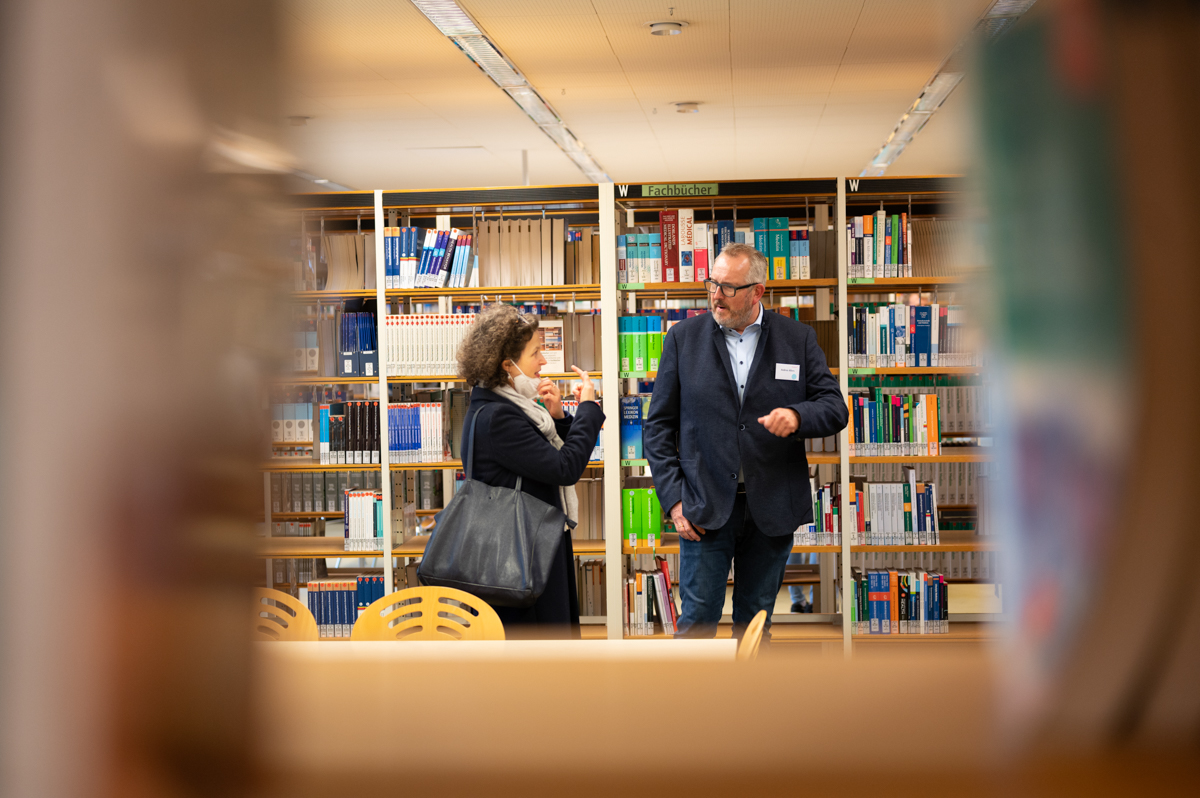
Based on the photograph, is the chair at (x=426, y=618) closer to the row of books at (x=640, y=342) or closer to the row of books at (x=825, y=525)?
Result: the row of books at (x=640, y=342)

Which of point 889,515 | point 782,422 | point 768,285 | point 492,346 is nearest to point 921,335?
point 768,285

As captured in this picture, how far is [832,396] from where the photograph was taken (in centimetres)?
345

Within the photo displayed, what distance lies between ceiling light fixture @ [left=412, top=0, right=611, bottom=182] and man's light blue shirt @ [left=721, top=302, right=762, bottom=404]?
9.56ft

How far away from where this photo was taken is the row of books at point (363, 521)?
4852mm

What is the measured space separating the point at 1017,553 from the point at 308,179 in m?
0.15

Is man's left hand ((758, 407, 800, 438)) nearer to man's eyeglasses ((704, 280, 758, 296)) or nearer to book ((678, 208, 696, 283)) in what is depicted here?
man's eyeglasses ((704, 280, 758, 296))

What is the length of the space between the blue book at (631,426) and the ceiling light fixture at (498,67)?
2594 millimetres

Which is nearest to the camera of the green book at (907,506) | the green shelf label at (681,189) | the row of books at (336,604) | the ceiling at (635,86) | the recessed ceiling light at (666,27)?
the green shelf label at (681,189)

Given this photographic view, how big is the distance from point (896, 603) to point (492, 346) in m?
2.93

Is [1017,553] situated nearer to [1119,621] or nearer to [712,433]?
[1119,621]

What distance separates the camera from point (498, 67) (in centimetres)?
623

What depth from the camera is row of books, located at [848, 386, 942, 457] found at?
4.60 meters

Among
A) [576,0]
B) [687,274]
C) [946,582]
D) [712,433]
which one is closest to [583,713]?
[712,433]

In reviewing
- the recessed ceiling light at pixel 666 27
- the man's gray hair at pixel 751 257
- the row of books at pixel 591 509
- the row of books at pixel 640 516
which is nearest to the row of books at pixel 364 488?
the row of books at pixel 591 509
